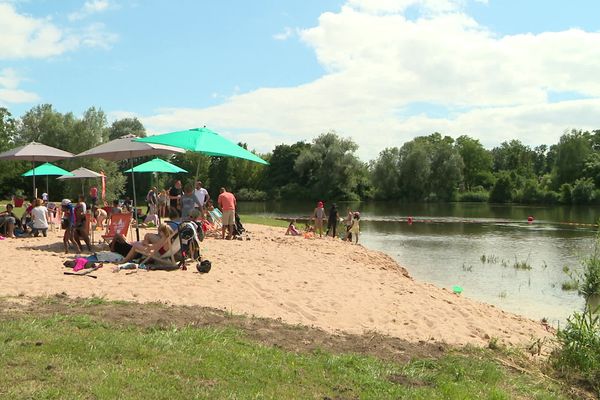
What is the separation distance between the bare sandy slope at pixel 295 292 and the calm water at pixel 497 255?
3671mm

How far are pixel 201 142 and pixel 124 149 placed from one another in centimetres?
179

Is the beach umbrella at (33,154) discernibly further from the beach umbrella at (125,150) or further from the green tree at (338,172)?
the green tree at (338,172)

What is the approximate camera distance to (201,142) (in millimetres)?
11969

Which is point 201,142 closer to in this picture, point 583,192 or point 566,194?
point 583,192

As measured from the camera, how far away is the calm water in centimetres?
1408

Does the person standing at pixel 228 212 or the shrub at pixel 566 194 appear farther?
the shrub at pixel 566 194

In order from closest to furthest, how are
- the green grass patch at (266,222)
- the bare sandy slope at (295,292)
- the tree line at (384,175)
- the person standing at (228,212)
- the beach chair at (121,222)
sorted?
the bare sandy slope at (295,292) → the beach chair at (121,222) → the person standing at (228,212) → the green grass patch at (266,222) → the tree line at (384,175)

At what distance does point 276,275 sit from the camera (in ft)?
33.4

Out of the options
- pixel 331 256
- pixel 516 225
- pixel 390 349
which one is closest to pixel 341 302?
pixel 390 349

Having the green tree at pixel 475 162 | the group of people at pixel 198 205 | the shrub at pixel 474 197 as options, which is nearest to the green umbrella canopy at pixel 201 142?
the group of people at pixel 198 205

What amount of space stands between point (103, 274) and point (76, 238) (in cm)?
281

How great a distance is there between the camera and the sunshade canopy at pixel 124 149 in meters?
12.3

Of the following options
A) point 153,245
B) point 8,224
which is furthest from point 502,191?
point 153,245

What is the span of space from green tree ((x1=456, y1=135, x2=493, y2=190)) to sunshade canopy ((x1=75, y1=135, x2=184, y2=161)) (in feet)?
283
